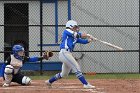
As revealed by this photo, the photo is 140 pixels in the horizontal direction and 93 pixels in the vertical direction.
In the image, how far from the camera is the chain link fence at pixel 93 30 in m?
17.2

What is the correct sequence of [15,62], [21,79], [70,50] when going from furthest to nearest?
[21,79], [15,62], [70,50]

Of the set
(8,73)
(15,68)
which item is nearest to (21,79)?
(15,68)

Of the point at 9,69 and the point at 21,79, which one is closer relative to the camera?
the point at 9,69

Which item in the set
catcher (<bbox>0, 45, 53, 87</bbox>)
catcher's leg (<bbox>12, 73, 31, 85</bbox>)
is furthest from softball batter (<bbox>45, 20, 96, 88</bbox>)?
catcher (<bbox>0, 45, 53, 87</bbox>)

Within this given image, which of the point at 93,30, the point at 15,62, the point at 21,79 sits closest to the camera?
the point at 15,62

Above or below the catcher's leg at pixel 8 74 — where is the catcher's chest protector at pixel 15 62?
above

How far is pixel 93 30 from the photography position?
674 inches

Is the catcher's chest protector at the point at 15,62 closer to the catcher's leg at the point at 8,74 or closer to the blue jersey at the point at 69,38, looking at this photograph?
the catcher's leg at the point at 8,74

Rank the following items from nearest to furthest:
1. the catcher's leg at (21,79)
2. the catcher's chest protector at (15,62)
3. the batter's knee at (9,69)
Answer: the batter's knee at (9,69), the catcher's chest protector at (15,62), the catcher's leg at (21,79)

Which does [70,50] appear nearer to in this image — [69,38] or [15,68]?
[69,38]

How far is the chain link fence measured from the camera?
675 inches

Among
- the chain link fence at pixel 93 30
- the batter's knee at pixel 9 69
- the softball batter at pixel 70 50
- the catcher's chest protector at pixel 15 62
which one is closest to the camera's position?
the softball batter at pixel 70 50

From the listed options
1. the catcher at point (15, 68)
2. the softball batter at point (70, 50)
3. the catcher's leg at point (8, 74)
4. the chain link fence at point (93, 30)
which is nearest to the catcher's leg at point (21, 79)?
the catcher at point (15, 68)

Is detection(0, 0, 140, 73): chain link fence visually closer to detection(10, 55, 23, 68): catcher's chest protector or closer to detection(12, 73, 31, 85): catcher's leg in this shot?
detection(12, 73, 31, 85): catcher's leg
